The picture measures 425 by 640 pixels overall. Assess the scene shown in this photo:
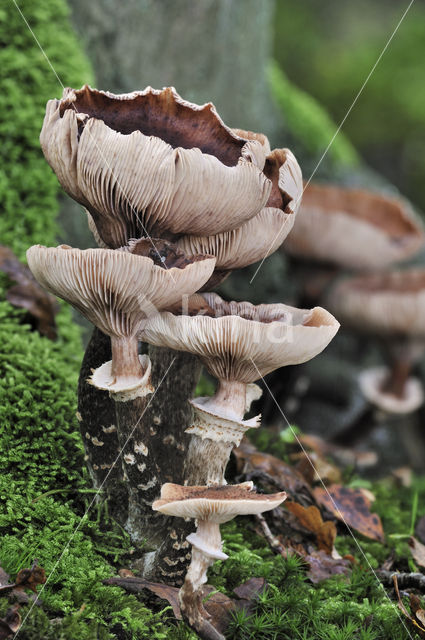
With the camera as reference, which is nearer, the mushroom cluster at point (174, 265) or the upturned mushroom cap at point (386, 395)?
A: the mushroom cluster at point (174, 265)

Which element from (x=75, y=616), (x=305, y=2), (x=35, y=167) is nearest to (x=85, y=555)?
(x=75, y=616)

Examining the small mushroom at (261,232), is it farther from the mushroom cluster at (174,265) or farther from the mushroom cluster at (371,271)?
the mushroom cluster at (371,271)

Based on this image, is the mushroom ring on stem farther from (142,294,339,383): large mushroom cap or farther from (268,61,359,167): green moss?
(268,61,359,167): green moss

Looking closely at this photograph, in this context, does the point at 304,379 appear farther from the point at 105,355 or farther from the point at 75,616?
the point at 75,616

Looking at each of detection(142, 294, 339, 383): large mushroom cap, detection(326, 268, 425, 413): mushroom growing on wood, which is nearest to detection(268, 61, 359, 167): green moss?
detection(326, 268, 425, 413): mushroom growing on wood

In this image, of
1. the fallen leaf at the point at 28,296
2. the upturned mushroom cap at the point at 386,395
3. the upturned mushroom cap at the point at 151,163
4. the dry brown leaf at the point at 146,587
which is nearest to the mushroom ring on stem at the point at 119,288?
the upturned mushroom cap at the point at 151,163

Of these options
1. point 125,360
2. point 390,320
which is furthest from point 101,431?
point 390,320

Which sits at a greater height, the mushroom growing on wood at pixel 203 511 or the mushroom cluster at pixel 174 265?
the mushroom cluster at pixel 174 265
